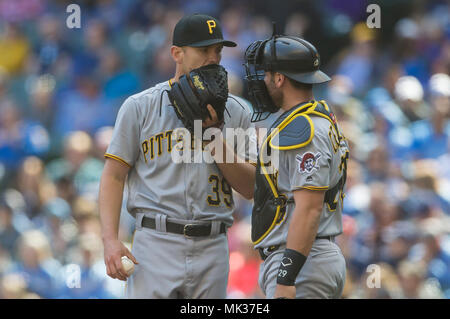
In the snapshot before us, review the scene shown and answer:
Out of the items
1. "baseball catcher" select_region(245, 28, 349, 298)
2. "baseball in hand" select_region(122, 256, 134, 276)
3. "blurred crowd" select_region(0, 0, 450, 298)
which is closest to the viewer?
"baseball catcher" select_region(245, 28, 349, 298)

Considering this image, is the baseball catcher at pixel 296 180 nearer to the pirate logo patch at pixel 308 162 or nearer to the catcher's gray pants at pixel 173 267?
the pirate logo patch at pixel 308 162

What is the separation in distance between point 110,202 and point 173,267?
1.56 ft

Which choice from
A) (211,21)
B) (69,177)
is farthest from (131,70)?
(211,21)

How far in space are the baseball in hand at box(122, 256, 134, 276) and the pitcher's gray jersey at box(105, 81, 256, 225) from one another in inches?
11.7

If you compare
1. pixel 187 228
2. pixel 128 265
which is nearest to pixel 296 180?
pixel 187 228

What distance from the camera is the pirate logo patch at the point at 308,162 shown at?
11.6ft

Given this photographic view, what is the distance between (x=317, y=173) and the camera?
3518mm

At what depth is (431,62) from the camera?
8.37m


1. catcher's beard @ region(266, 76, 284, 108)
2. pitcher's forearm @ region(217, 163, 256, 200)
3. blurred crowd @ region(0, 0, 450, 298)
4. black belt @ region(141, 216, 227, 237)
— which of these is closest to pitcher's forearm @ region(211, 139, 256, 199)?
pitcher's forearm @ region(217, 163, 256, 200)

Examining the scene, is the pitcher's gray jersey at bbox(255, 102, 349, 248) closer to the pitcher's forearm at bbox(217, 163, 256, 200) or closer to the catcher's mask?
the catcher's mask

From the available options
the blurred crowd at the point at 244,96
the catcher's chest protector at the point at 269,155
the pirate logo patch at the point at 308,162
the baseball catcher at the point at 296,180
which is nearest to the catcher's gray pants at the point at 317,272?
the baseball catcher at the point at 296,180

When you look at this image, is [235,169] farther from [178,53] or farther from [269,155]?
[178,53]

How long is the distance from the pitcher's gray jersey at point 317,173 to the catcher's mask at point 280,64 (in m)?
0.22

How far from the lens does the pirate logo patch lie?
353cm
